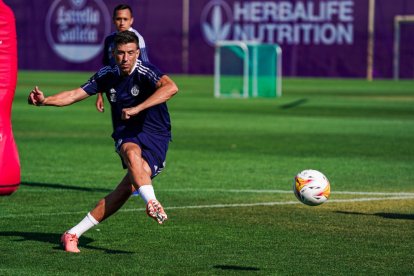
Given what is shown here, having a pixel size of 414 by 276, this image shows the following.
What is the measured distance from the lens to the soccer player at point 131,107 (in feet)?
31.2

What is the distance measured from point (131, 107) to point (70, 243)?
1.21 metres

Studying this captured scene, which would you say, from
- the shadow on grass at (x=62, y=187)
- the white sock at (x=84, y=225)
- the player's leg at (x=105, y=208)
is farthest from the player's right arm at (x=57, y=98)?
the shadow on grass at (x=62, y=187)

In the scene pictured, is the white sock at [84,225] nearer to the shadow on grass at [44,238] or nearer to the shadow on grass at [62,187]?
the shadow on grass at [44,238]

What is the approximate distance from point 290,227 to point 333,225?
438 millimetres

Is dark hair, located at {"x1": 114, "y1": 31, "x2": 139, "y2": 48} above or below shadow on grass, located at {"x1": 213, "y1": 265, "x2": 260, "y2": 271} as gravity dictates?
above

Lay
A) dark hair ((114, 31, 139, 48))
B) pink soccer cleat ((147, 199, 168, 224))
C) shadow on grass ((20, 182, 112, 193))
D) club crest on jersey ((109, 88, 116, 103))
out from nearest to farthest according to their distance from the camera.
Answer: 1. pink soccer cleat ((147, 199, 168, 224))
2. dark hair ((114, 31, 139, 48))
3. club crest on jersey ((109, 88, 116, 103))
4. shadow on grass ((20, 182, 112, 193))

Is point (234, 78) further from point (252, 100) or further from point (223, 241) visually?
point (223, 241)

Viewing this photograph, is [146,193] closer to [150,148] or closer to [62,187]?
[150,148]

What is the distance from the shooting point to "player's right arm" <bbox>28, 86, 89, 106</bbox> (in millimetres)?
9633

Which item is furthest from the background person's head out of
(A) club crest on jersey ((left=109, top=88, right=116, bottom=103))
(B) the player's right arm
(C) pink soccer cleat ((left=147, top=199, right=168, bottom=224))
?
(C) pink soccer cleat ((left=147, top=199, right=168, bottom=224))

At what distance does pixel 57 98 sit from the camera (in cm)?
988

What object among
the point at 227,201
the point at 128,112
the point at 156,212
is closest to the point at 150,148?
the point at 128,112

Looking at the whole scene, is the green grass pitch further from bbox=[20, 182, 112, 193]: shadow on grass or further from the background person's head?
the background person's head

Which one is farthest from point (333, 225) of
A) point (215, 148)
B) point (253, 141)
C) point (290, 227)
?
point (253, 141)
